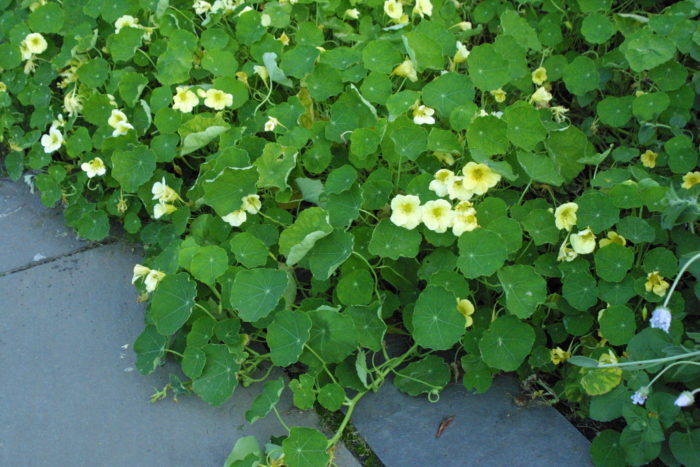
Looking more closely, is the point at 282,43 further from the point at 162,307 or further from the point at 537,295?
the point at 537,295

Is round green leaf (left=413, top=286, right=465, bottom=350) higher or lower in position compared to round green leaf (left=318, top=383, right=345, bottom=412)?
higher

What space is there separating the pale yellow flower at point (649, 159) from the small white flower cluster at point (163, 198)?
1.59 meters

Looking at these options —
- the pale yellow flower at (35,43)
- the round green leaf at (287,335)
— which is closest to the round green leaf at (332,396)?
the round green leaf at (287,335)

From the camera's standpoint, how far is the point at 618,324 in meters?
1.96

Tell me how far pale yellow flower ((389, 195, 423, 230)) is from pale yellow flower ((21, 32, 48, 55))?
1902 millimetres

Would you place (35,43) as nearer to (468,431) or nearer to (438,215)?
(438,215)

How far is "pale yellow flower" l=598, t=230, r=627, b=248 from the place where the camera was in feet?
6.77

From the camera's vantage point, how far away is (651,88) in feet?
8.51

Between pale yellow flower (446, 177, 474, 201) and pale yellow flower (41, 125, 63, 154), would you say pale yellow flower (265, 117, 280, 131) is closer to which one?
pale yellow flower (446, 177, 474, 201)

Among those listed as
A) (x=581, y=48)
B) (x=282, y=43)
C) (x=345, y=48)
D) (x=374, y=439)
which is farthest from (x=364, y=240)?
(x=581, y=48)

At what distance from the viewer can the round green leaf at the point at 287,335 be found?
1983 millimetres

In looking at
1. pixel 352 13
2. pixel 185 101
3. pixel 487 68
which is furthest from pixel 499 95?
pixel 185 101

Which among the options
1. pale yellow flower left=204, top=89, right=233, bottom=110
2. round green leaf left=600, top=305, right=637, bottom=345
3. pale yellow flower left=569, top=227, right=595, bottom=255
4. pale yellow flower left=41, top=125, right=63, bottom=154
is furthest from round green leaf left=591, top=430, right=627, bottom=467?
pale yellow flower left=41, top=125, right=63, bottom=154

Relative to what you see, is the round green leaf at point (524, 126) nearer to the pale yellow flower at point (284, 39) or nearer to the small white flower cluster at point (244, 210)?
the small white flower cluster at point (244, 210)
